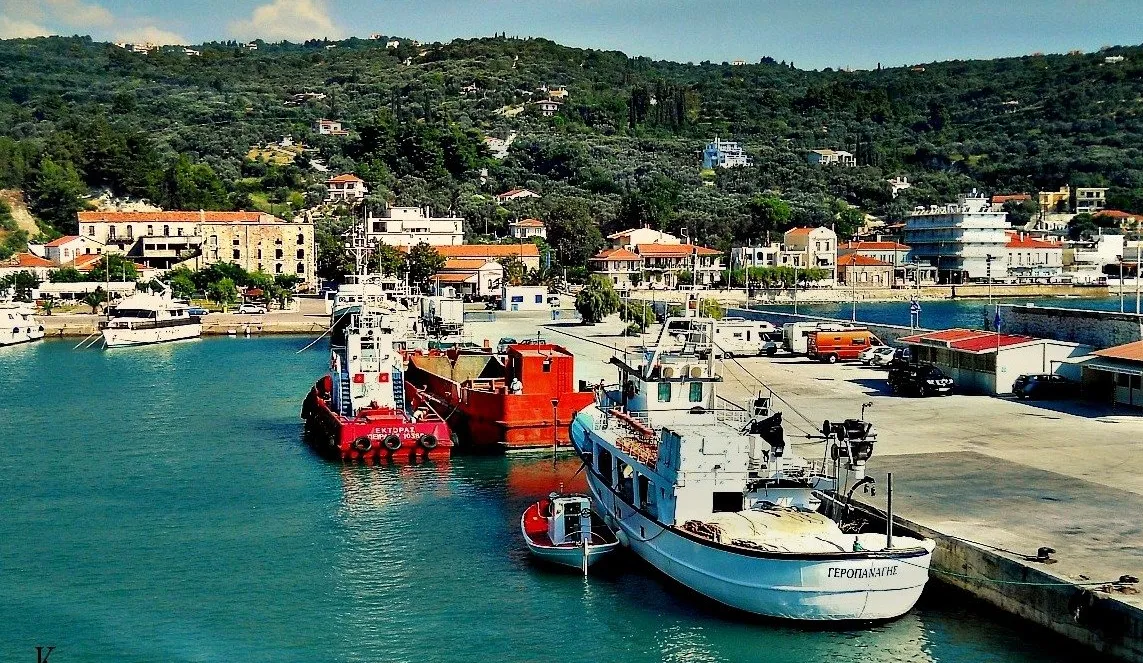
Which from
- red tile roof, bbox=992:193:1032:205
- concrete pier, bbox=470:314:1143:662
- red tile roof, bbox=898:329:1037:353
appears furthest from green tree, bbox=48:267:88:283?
red tile roof, bbox=992:193:1032:205

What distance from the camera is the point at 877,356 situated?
48906mm

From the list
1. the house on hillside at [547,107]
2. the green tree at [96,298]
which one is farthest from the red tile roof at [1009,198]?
the green tree at [96,298]

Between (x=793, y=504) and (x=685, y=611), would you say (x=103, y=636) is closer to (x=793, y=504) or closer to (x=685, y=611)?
(x=685, y=611)

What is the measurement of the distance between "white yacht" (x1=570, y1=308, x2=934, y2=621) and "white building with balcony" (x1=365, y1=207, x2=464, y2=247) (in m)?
87.2

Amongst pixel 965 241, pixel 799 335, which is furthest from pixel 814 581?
pixel 965 241

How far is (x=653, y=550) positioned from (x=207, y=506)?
39.0 ft

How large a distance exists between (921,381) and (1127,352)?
5.66m

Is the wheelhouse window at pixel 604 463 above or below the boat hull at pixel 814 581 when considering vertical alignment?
above

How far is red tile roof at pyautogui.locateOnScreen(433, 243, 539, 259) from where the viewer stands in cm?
10695

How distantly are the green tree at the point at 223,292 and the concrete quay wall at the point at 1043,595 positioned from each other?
7691 centimetres

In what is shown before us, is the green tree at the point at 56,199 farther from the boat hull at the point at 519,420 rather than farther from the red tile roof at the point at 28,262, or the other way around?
the boat hull at the point at 519,420

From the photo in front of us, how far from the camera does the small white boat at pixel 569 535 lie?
23234 mm

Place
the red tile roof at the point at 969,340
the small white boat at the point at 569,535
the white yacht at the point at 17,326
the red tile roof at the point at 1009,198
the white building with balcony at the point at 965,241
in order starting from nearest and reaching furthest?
the small white boat at the point at 569,535 < the red tile roof at the point at 969,340 < the white yacht at the point at 17,326 < the white building with balcony at the point at 965,241 < the red tile roof at the point at 1009,198

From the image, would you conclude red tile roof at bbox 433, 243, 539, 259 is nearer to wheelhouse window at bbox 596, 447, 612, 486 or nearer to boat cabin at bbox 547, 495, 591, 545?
wheelhouse window at bbox 596, 447, 612, 486
